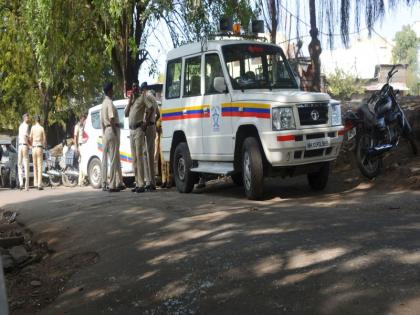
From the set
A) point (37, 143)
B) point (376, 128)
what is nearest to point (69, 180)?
point (37, 143)

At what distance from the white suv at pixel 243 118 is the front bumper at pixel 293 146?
0.04 ft

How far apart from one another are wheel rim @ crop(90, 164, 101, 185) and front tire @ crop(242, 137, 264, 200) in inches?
232

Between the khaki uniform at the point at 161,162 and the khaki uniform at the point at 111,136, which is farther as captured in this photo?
Answer: the khaki uniform at the point at 161,162

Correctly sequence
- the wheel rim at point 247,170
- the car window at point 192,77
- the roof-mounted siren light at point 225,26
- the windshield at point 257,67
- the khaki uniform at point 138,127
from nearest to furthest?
1. the wheel rim at point 247,170
2. the windshield at point 257,67
3. the car window at point 192,77
4. the roof-mounted siren light at point 225,26
5. the khaki uniform at point 138,127

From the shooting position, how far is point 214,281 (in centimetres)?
470

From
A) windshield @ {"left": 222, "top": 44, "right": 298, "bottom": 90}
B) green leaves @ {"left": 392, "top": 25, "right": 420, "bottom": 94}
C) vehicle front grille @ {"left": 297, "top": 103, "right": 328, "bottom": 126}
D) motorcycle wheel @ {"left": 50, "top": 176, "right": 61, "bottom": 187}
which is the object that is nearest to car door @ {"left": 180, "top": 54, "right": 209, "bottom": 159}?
windshield @ {"left": 222, "top": 44, "right": 298, "bottom": 90}

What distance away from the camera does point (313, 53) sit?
36.9 feet

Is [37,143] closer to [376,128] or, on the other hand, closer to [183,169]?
[183,169]

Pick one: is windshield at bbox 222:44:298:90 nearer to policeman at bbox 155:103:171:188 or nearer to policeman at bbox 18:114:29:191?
policeman at bbox 155:103:171:188

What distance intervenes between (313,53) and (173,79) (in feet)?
8.67

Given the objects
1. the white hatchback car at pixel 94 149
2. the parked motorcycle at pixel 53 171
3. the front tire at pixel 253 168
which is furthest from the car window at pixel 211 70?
the parked motorcycle at pixel 53 171

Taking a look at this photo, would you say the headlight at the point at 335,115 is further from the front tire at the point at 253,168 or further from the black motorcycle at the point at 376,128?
the front tire at the point at 253,168

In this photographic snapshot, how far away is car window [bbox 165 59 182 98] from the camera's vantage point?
10.4m

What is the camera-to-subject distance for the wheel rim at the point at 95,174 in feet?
45.8
